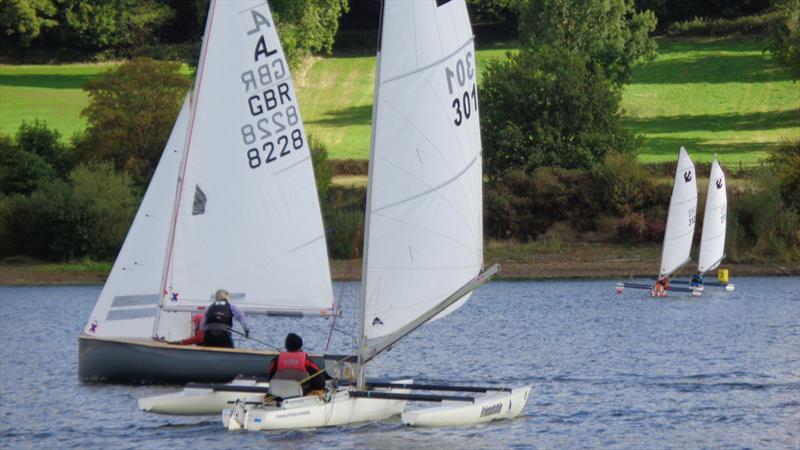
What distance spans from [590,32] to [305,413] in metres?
72.6

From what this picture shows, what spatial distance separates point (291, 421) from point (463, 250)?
3990mm

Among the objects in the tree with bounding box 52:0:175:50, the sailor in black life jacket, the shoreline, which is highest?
the tree with bounding box 52:0:175:50

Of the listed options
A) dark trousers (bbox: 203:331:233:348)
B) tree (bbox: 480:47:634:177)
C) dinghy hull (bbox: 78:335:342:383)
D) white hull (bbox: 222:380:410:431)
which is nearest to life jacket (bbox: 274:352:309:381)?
white hull (bbox: 222:380:410:431)

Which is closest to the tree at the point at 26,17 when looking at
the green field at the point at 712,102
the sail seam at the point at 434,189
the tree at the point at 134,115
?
the tree at the point at 134,115

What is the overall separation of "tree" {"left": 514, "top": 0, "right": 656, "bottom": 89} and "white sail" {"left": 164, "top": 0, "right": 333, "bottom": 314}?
63679mm

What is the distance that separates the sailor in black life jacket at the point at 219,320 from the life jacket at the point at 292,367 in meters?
4.34

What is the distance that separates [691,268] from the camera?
6575 cm

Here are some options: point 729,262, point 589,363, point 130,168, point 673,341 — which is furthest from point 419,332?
point 130,168

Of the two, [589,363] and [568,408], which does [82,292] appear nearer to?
[589,363]

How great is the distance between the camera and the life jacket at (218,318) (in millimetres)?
27375

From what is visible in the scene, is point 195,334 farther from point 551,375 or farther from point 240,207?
point 551,375

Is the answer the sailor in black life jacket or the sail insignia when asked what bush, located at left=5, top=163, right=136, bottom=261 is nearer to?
the sail insignia

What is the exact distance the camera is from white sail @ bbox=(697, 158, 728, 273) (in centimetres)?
5997

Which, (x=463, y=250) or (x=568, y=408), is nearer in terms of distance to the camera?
(x=463, y=250)
